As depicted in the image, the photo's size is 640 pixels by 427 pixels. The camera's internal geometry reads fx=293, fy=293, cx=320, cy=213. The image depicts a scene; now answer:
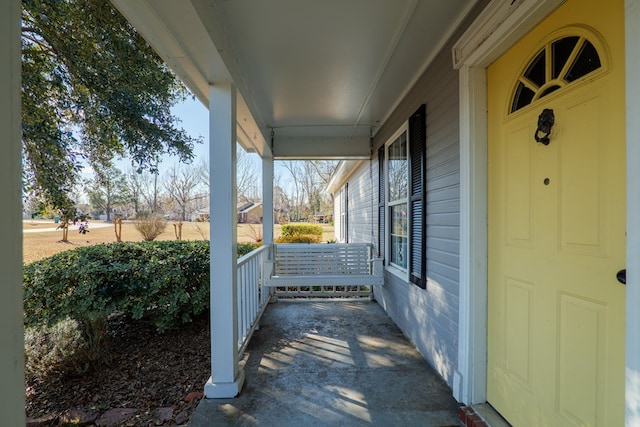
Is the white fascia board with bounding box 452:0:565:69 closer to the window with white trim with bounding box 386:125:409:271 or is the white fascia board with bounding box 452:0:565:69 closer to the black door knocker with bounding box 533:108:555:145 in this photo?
the black door knocker with bounding box 533:108:555:145

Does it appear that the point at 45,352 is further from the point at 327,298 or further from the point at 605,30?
the point at 605,30

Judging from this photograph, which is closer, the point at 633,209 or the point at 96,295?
the point at 633,209

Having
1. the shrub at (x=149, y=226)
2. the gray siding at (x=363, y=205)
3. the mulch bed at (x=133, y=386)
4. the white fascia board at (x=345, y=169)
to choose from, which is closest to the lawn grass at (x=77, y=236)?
the shrub at (x=149, y=226)

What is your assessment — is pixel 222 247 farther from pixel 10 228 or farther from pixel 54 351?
pixel 54 351

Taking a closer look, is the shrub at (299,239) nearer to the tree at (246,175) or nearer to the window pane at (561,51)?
the tree at (246,175)

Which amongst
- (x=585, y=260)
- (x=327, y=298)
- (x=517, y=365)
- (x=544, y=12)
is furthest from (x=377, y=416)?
(x=327, y=298)

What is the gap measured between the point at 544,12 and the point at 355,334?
121 inches

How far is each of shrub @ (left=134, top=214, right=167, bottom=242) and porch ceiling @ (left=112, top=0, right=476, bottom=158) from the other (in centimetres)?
713

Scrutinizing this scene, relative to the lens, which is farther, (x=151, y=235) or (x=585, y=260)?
(x=151, y=235)

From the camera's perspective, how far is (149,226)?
910 centimetres

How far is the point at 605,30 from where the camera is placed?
3.81 ft

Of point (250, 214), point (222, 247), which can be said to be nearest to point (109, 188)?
point (222, 247)

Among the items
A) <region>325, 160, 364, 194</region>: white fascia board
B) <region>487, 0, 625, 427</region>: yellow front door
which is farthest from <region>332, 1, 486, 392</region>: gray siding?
<region>325, 160, 364, 194</region>: white fascia board

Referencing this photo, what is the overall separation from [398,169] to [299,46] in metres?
1.88
